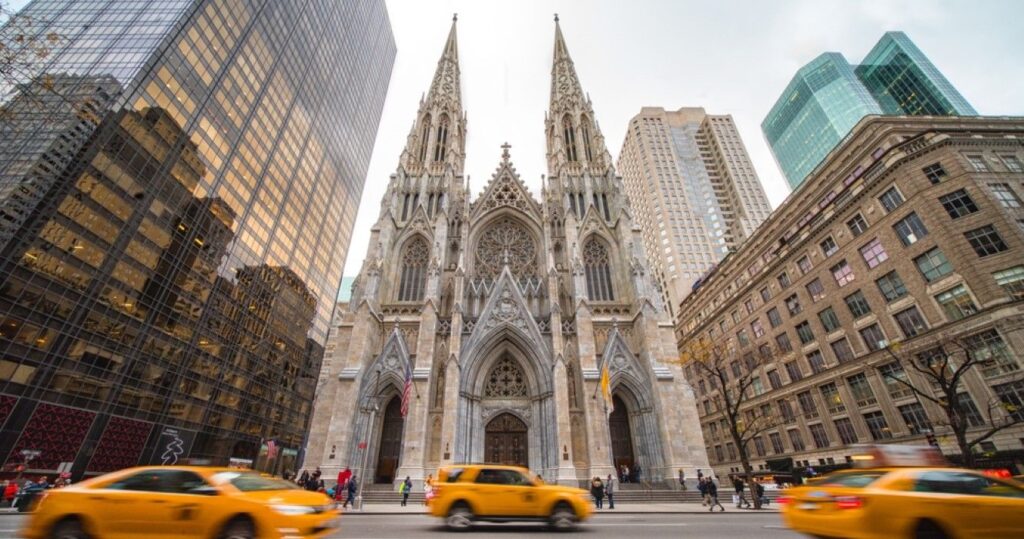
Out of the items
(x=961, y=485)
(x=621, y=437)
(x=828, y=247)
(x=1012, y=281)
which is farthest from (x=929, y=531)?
(x=828, y=247)

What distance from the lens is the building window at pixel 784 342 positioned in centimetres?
3592

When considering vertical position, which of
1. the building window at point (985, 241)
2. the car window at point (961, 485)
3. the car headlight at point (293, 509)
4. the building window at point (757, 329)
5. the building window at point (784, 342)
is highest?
the building window at point (757, 329)

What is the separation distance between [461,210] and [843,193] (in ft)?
106

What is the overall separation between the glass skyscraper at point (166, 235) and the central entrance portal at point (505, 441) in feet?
76.9

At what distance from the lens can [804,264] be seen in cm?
3572

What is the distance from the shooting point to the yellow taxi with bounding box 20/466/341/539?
5.05 m

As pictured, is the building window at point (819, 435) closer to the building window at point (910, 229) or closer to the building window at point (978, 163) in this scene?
the building window at point (910, 229)

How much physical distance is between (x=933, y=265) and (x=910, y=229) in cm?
296

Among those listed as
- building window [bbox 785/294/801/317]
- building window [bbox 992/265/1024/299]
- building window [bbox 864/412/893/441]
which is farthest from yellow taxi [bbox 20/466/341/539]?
building window [bbox 785/294/801/317]

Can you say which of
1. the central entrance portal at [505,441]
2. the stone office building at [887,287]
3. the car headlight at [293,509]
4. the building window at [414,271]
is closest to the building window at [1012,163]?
the stone office building at [887,287]

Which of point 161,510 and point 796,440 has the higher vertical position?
point 796,440

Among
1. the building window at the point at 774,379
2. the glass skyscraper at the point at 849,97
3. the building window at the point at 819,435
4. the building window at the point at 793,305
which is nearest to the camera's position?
the building window at the point at 819,435

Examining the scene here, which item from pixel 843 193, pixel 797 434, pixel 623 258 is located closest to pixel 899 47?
pixel 843 193

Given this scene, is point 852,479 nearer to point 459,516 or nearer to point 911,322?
point 459,516
